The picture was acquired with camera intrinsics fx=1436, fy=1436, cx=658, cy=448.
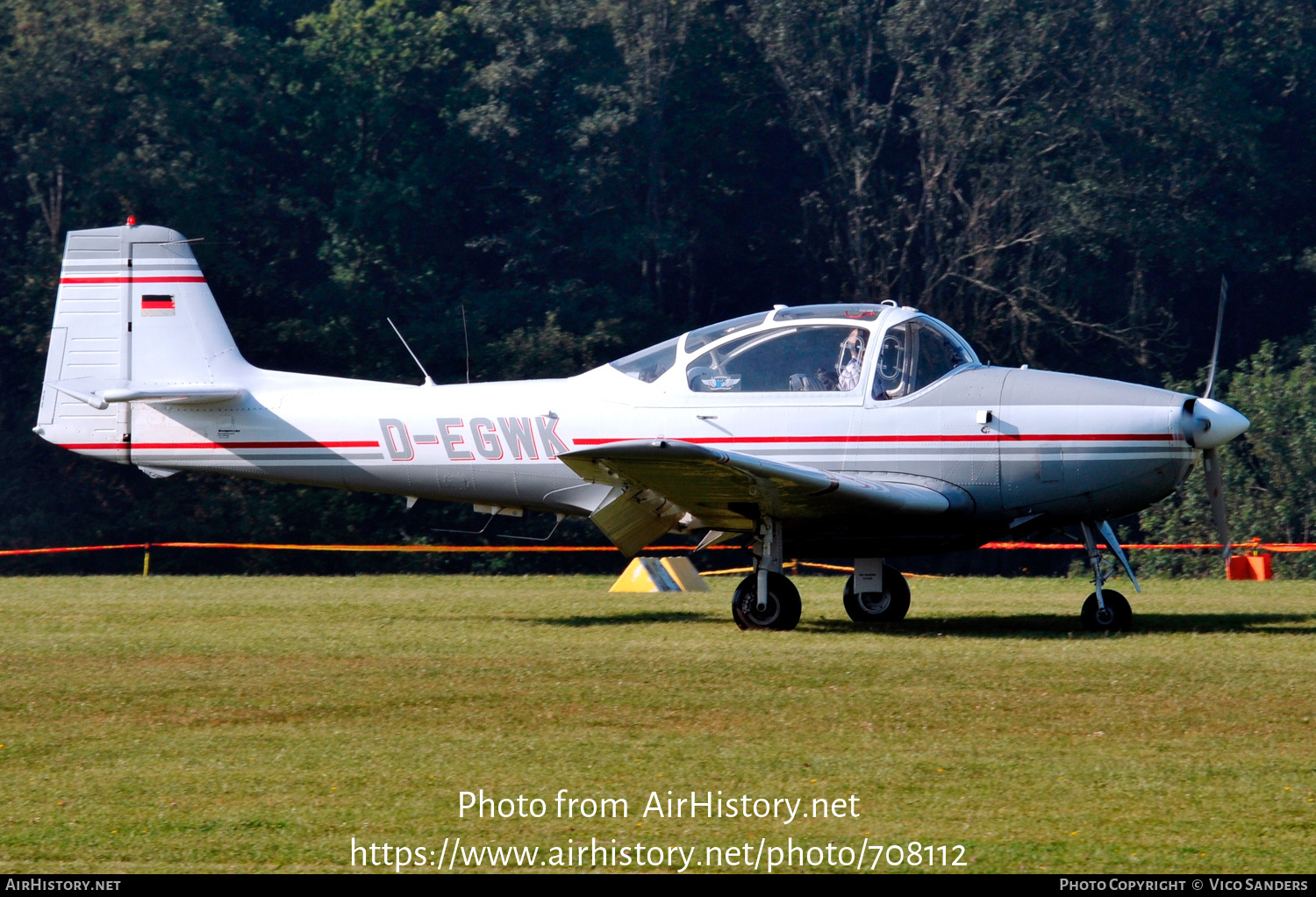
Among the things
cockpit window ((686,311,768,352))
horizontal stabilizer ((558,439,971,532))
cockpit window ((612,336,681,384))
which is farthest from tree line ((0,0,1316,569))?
horizontal stabilizer ((558,439,971,532))

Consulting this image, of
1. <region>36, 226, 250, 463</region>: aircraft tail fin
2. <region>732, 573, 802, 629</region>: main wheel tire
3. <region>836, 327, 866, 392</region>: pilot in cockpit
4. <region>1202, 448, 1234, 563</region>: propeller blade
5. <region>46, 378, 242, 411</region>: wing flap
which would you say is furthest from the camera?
<region>36, 226, 250, 463</region>: aircraft tail fin

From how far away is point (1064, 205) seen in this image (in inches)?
1133

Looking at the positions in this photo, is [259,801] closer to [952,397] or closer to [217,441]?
[952,397]

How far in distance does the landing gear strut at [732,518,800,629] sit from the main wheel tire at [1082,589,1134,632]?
213 cm

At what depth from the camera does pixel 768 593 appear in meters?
10.6

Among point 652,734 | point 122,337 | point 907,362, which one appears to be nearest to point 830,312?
point 907,362

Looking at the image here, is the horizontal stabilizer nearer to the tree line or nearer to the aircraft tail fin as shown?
the aircraft tail fin

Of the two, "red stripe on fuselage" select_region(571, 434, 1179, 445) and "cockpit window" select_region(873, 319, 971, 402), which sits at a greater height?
"cockpit window" select_region(873, 319, 971, 402)

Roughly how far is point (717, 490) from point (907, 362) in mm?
1839

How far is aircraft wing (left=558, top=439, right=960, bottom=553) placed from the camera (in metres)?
9.40

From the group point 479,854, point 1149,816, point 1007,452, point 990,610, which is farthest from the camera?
point 990,610

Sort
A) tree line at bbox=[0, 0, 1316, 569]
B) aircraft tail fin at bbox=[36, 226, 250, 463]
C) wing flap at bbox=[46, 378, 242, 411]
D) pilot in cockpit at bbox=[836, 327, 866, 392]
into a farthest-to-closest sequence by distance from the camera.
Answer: tree line at bbox=[0, 0, 1316, 569]
aircraft tail fin at bbox=[36, 226, 250, 463]
wing flap at bbox=[46, 378, 242, 411]
pilot in cockpit at bbox=[836, 327, 866, 392]

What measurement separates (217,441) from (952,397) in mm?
6228
